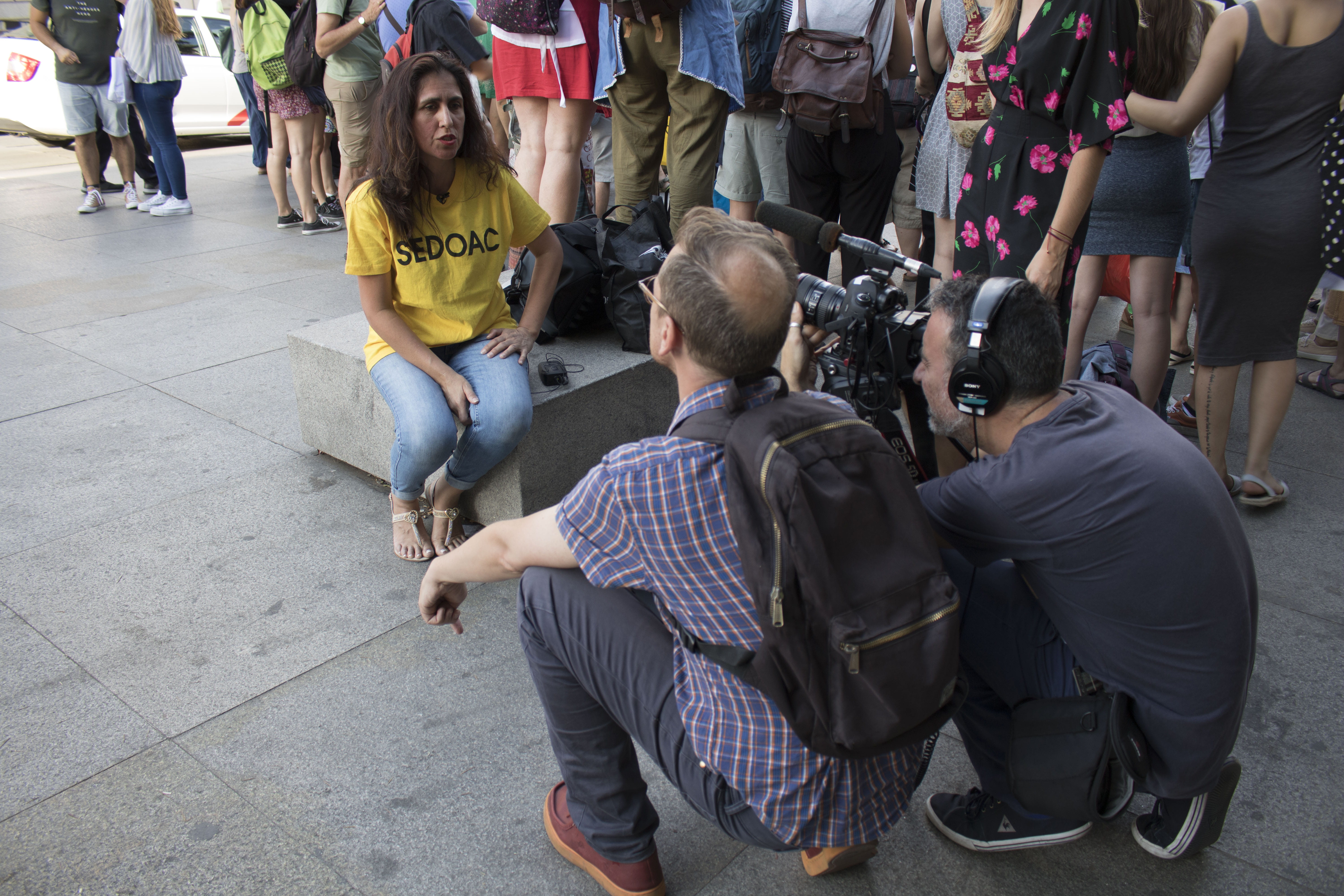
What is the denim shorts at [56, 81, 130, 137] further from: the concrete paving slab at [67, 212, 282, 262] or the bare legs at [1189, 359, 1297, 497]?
the bare legs at [1189, 359, 1297, 497]

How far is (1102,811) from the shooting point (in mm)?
1862

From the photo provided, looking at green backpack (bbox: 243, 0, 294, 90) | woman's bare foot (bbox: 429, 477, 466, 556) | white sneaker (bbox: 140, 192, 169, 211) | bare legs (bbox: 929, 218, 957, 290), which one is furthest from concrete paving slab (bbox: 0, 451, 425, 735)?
white sneaker (bbox: 140, 192, 169, 211)

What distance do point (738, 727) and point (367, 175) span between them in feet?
7.23

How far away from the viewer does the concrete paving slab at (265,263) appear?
638 cm

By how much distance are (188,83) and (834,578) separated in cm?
1274

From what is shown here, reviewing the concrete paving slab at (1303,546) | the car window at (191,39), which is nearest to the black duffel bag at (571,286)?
the concrete paving slab at (1303,546)

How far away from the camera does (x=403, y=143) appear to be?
2842 millimetres

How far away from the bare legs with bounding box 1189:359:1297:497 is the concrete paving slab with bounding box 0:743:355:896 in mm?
3234

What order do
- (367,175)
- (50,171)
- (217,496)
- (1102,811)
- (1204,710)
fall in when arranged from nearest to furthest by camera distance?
(1204,710), (1102,811), (367,175), (217,496), (50,171)

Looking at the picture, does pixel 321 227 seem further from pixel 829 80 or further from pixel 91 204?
pixel 829 80

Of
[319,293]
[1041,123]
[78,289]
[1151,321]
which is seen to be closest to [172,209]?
[78,289]

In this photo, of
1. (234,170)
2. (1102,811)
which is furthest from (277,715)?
(234,170)

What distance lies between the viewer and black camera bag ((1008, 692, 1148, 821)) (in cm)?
176

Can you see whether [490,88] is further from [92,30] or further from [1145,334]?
[1145,334]
